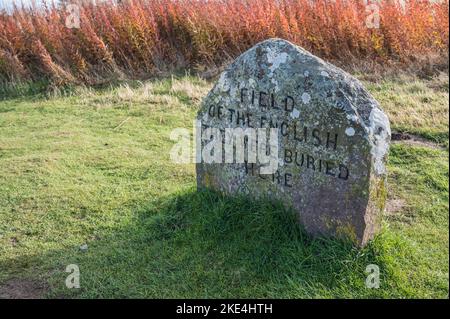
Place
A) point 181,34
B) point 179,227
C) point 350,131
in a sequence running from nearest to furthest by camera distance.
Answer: point 350,131 → point 179,227 → point 181,34

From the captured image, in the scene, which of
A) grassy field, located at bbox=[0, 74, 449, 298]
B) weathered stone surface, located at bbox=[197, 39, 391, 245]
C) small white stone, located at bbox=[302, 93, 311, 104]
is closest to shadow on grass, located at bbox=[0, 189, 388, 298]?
grassy field, located at bbox=[0, 74, 449, 298]

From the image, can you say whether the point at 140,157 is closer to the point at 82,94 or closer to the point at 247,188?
the point at 247,188

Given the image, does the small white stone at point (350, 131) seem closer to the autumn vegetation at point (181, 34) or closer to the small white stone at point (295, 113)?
the small white stone at point (295, 113)

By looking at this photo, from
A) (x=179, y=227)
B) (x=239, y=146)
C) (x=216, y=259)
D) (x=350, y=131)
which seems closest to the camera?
(x=350, y=131)

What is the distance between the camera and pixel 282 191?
4684 mm

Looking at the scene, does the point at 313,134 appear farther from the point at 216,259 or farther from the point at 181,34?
the point at 181,34

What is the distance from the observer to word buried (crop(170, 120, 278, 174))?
4.74 metres

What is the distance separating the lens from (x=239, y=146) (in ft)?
16.3

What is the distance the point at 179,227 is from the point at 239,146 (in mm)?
892

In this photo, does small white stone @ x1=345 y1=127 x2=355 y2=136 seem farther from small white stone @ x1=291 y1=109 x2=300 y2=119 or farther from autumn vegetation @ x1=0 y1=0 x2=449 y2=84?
autumn vegetation @ x1=0 y1=0 x2=449 y2=84

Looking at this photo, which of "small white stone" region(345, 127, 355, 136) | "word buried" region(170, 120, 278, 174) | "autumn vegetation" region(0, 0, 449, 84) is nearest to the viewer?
"small white stone" region(345, 127, 355, 136)

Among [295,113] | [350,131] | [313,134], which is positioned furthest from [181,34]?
[350,131]

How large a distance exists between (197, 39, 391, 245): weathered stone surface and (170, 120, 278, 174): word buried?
0.06 meters
